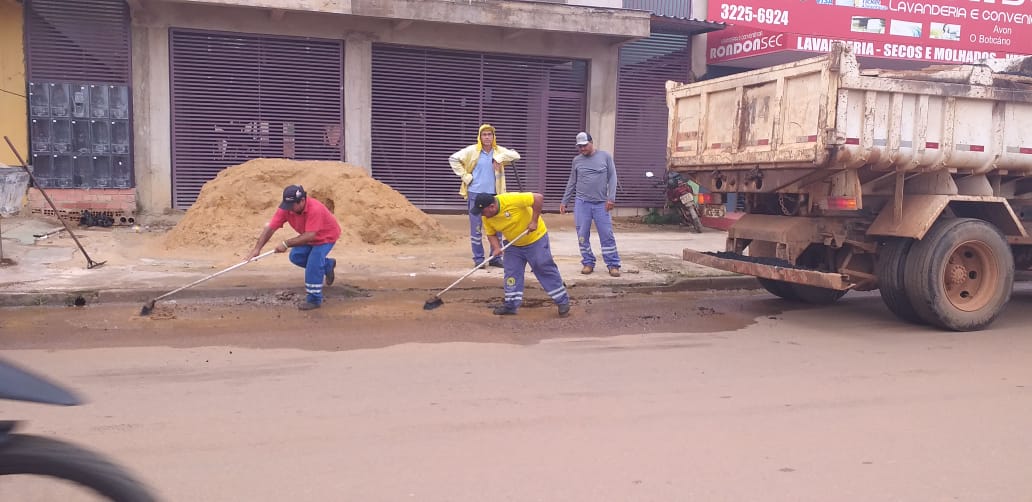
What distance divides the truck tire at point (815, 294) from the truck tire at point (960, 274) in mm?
1325

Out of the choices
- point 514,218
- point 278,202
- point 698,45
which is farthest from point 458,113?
point 514,218

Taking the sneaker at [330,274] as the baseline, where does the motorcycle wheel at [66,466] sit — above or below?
above

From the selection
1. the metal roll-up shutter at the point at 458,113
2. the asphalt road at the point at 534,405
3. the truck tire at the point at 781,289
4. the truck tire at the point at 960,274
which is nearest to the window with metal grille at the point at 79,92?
the metal roll-up shutter at the point at 458,113

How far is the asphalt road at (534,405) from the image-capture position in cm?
375

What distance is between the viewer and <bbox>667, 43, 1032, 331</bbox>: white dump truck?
690cm

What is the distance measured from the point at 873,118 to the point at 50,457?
6432 millimetres

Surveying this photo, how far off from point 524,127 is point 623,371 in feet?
35.3

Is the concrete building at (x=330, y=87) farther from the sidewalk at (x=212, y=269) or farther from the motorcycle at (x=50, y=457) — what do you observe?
the motorcycle at (x=50, y=457)

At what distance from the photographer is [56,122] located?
1328 cm

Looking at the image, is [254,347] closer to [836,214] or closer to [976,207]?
[836,214]

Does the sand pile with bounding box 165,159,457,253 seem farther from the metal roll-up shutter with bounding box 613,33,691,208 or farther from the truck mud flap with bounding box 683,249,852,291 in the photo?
the metal roll-up shutter with bounding box 613,33,691,208

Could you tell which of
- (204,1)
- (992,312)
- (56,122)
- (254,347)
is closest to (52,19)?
(56,122)

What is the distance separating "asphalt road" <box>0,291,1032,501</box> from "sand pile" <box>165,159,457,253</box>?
328 centimetres

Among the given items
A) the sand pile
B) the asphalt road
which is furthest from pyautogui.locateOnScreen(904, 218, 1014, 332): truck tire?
the sand pile
